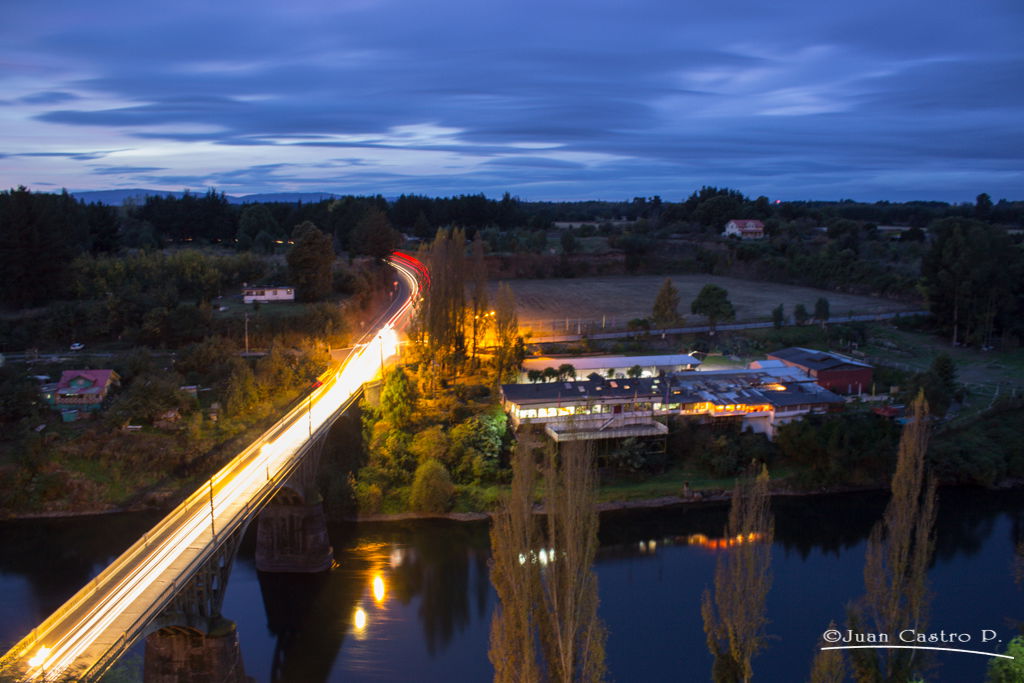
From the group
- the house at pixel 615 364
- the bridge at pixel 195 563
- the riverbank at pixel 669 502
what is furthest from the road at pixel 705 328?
the bridge at pixel 195 563

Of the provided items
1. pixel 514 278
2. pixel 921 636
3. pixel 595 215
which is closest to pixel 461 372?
pixel 921 636

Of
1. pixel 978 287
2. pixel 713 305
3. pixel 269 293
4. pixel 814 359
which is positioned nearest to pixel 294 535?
pixel 269 293

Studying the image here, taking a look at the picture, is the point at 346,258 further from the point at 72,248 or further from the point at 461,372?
the point at 461,372

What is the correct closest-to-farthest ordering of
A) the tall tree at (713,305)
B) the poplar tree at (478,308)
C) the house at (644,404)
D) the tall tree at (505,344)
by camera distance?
the house at (644,404) < the tall tree at (505,344) < the poplar tree at (478,308) < the tall tree at (713,305)

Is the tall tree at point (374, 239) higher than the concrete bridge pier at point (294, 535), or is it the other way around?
the tall tree at point (374, 239)

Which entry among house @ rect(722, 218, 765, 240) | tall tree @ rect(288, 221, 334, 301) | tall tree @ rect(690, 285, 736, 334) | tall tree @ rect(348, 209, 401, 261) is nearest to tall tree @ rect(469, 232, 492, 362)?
tall tree @ rect(288, 221, 334, 301)

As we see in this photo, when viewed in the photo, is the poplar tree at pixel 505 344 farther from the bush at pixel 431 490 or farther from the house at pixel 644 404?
the bush at pixel 431 490

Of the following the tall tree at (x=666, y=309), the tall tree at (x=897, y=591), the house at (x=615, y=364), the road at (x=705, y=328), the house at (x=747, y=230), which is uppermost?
the house at (x=747, y=230)
